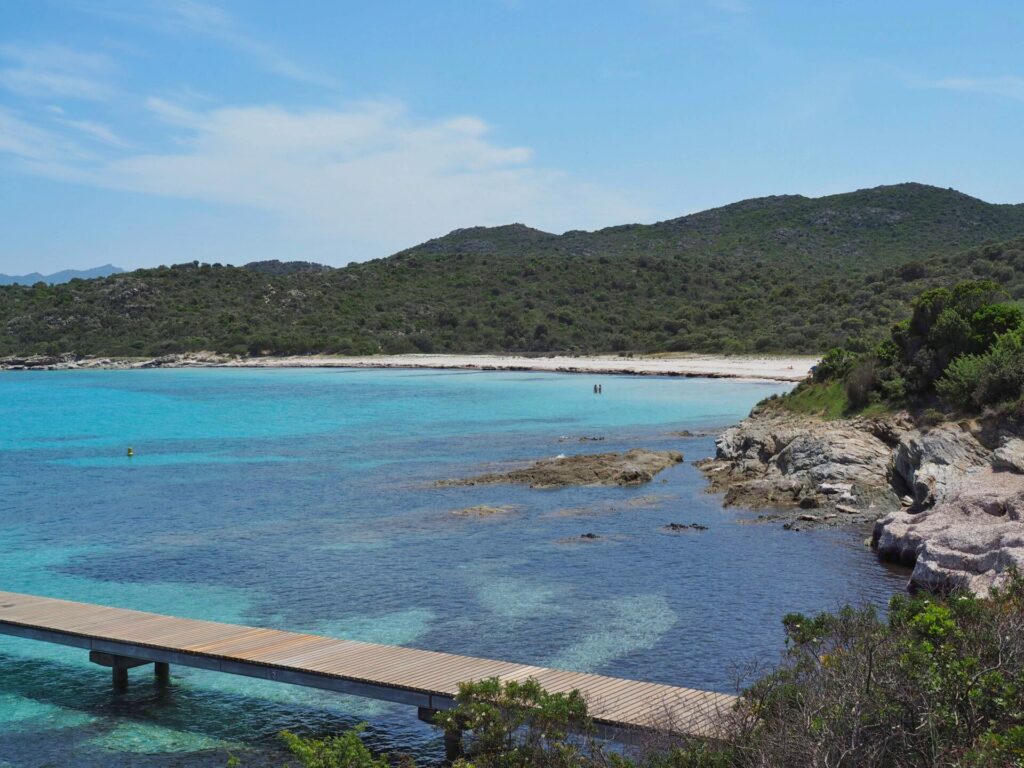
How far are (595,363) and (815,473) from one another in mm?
69790

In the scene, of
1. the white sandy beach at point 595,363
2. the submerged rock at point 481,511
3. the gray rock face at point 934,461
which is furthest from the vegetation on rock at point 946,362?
the white sandy beach at point 595,363

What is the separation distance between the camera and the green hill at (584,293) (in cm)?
10206

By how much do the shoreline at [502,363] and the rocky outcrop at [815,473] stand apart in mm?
39461

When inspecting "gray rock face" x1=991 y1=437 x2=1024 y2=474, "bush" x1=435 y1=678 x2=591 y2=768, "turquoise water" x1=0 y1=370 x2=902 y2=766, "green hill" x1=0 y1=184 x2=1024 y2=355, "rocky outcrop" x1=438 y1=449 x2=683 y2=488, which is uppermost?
"green hill" x1=0 y1=184 x2=1024 y2=355

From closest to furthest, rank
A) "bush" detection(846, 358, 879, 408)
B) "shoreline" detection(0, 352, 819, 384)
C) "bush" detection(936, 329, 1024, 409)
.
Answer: "bush" detection(936, 329, 1024, 409) → "bush" detection(846, 358, 879, 408) → "shoreline" detection(0, 352, 819, 384)

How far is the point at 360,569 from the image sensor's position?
22.8 metres

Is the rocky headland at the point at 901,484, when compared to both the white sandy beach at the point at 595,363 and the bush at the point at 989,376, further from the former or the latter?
the white sandy beach at the point at 595,363

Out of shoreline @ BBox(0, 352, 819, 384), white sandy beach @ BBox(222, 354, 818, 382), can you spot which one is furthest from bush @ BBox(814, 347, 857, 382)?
white sandy beach @ BBox(222, 354, 818, 382)

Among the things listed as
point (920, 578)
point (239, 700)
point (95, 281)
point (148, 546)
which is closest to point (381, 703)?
point (239, 700)

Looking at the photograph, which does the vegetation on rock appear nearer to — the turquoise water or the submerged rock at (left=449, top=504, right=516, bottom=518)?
the turquoise water

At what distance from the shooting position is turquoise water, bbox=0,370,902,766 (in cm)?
1492

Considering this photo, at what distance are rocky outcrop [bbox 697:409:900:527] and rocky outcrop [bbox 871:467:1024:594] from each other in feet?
12.4

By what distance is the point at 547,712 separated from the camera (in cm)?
969

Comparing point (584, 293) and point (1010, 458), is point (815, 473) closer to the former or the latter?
point (1010, 458)
